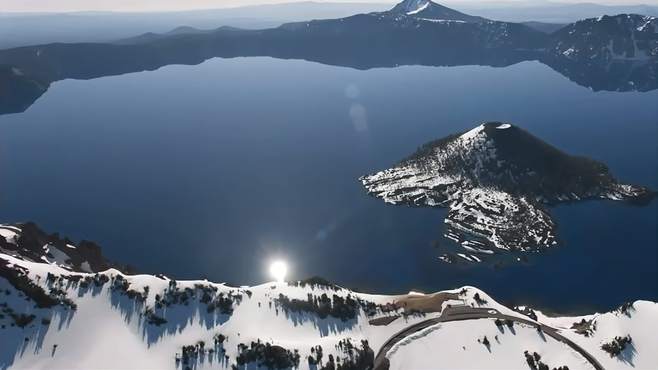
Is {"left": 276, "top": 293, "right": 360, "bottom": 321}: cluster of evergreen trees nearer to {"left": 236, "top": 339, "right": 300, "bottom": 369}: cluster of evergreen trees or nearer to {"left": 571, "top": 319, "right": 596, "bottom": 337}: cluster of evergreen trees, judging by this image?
{"left": 236, "top": 339, "right": 300, "bottom": 369}: cluster of evergreen trees

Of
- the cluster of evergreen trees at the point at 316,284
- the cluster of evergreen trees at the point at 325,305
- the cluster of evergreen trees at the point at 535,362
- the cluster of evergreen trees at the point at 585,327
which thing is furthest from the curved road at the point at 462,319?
the cluster of evergreen trees at the point at 316,284

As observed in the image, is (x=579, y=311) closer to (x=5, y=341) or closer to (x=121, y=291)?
(x=121, y=291)

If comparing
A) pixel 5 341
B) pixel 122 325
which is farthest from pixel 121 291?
pixel 5 341

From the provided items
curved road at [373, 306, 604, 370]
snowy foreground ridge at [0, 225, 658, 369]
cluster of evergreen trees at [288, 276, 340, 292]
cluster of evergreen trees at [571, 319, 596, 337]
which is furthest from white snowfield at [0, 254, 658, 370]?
cluster of evergreen trees at [288, 276, 340, 292]

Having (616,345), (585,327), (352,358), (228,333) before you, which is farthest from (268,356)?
(585,327)

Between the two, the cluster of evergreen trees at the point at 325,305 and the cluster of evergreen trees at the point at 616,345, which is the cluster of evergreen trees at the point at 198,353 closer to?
the cluster of evergreen trees at the point at 325,305

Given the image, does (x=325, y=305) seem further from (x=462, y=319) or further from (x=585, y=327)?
(x=585, y=327)
